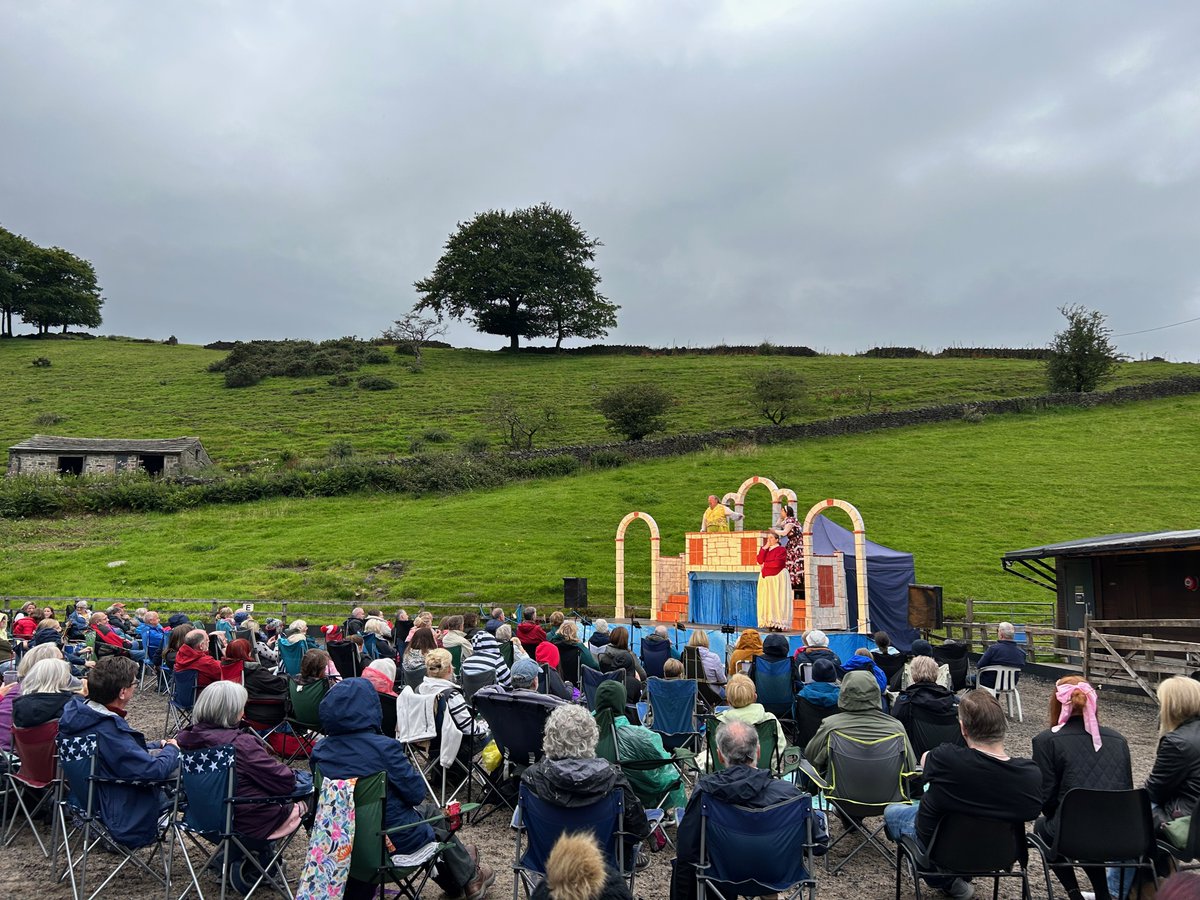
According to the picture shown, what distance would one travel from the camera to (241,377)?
55656 millimetres

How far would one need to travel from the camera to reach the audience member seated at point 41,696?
5.76 m

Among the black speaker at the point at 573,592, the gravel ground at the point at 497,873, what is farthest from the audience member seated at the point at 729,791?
the black speaker at the point at 573,592

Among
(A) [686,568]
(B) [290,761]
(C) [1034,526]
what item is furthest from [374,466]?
(B) [290,761]

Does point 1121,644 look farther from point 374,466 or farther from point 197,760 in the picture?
point 374,466

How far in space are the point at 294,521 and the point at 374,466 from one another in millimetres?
4687

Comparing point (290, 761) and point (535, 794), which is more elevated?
point (535, 794)

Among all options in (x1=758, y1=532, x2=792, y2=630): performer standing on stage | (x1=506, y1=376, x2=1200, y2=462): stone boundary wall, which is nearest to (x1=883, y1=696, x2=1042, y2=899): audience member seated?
(x1=758, y1=532, x2=792, y2=630): performer standing on stage

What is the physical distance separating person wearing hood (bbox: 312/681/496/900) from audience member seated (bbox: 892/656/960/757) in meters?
3.86

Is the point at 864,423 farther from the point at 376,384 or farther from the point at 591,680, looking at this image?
the point at 591,680

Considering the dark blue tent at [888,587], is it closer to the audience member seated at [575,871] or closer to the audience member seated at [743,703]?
the audience member seated at [743,703]

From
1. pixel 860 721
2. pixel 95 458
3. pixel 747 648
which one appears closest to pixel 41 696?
pixel 860 721

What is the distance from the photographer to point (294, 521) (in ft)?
95.0

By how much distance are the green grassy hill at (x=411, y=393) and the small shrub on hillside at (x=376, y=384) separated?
0.91m

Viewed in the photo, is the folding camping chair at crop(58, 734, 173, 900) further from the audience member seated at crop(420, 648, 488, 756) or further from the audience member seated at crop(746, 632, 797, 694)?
the audience member seated at crop(746, 632, 797, 694)
